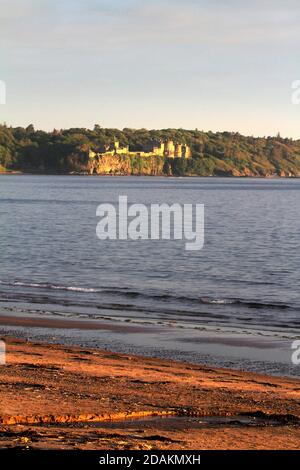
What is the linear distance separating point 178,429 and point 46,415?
5.80ft

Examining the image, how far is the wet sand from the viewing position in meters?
10.5

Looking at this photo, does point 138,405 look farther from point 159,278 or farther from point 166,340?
point 159,278

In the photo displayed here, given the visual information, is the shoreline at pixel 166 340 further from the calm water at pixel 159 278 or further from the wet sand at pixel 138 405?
the wet sand at pixel 138 405

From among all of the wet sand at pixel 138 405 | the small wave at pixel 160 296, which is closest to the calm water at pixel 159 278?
the small wave at pixel 160 296

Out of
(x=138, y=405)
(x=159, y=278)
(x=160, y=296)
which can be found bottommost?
(x=160, y=296)

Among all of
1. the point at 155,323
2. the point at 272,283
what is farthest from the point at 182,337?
the point at 272,283

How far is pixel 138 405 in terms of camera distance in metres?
12.8

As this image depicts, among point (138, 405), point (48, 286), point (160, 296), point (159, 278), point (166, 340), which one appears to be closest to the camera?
point (138, 405)

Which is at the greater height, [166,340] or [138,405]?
[138,405]

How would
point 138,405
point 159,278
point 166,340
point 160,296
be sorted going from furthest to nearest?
point 159,278
point 160,296
point 166,340
point 138,405

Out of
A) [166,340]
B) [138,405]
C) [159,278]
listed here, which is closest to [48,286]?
[159,278]

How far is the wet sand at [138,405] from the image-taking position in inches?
415

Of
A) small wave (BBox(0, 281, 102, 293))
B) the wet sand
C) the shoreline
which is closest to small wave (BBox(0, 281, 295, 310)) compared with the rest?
small wave (BBox(0, 281, 102, 293))

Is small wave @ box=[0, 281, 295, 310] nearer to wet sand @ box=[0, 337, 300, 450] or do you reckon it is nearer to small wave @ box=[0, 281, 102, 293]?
small wave @ box=[0, 281, 102, 293]
